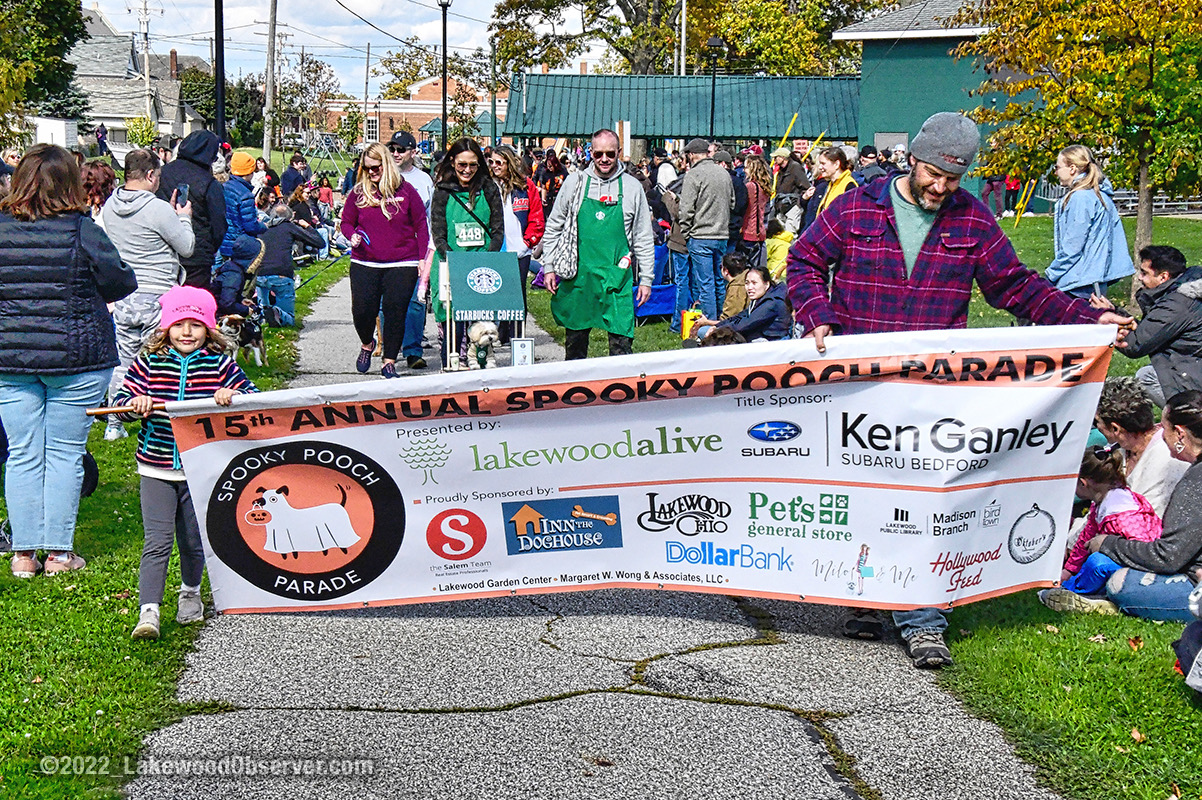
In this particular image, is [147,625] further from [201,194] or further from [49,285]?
[201,194]

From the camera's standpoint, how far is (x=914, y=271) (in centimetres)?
559

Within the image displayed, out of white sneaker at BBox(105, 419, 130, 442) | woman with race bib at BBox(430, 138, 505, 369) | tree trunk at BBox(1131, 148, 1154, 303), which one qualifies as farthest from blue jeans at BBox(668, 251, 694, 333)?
white sneaker at BBox(105, 419, 130, 442)

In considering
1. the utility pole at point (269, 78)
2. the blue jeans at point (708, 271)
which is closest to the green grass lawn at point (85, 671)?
the blue jeans at point (708, 271)

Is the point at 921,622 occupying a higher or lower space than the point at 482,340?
lower

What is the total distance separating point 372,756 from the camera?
4.37 metres

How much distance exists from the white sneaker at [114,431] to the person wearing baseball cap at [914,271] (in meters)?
5.79

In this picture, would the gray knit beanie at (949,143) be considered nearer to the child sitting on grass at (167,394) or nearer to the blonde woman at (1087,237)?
the child sitting on grass at (167,394)

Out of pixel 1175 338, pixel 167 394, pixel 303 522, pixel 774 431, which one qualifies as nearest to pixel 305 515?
pixel 303 522

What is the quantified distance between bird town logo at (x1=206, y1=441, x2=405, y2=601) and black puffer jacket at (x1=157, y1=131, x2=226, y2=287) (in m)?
5.16

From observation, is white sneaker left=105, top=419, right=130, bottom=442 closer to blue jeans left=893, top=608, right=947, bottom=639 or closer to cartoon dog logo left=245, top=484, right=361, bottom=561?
cartoon dog logo left=245, top=484, right=361, bottom=561

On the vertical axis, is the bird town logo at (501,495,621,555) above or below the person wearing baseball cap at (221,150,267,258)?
below

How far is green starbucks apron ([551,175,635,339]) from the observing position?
9688 millimetres

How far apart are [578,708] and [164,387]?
230cm

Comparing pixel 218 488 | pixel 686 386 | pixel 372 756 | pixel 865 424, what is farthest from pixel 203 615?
pixel 865 424
